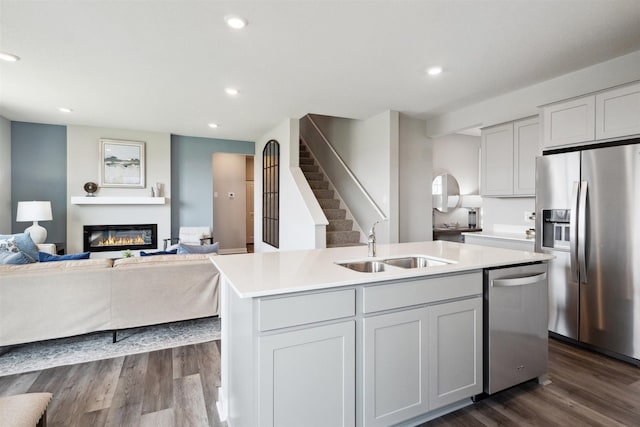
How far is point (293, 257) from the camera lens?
2.27 meters

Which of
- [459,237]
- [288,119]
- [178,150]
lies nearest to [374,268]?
[288,119]

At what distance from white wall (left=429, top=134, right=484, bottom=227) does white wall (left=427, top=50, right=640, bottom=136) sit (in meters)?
1.38

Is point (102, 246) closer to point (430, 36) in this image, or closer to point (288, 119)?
point (288, 119)

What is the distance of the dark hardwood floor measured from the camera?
6.41 ft

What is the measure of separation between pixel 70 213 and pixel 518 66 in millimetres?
7129

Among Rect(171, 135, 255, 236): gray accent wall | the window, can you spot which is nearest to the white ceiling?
the window

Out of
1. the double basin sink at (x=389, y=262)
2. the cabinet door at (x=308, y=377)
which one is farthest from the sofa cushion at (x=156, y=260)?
the cabinet door at (x=308, y=377)

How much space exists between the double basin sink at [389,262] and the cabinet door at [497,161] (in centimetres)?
246

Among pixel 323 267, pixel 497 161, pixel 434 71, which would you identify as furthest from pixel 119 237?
pixel 497 161

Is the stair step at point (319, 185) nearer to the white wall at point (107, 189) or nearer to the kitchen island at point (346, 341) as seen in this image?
the white wall at point (107, 189)

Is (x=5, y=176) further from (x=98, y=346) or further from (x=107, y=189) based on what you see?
(x=98, y=346)

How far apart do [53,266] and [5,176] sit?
13.5 ft

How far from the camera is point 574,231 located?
286 cm

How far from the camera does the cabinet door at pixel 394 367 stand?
1.68m
